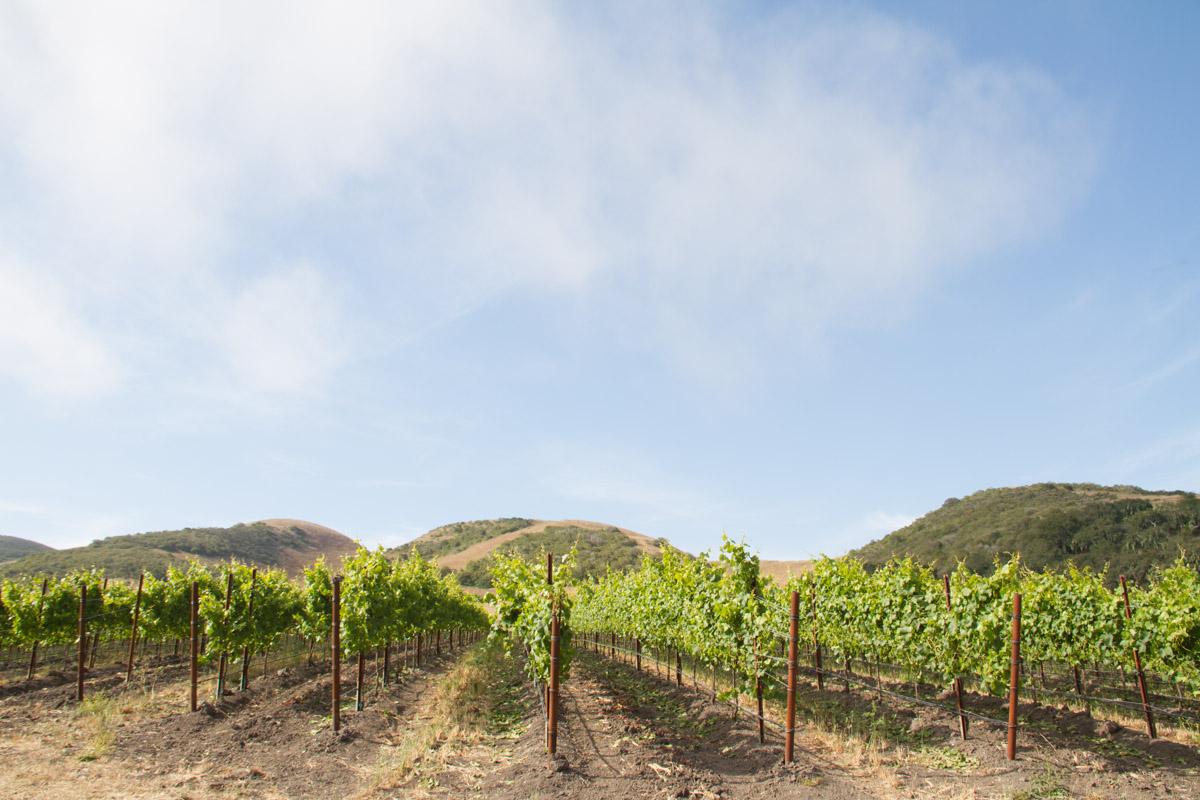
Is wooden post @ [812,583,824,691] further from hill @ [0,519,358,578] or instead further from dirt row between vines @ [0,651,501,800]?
hill @ [0,519,358,578]

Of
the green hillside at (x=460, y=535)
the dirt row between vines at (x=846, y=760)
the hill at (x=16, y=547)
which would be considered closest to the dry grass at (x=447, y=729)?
the dirt row between vines at (x=846, y=760)

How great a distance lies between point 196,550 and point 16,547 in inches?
1861

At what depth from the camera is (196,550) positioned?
7369 cm

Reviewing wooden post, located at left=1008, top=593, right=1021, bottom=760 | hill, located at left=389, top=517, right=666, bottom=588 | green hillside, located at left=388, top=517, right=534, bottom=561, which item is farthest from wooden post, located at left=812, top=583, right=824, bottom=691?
green hillside, located at left=388, top=517, right=534, bottom=561

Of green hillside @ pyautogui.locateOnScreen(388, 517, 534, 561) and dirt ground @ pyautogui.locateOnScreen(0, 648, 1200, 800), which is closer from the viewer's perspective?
dirt ground @ pyautogui.locateOnScreen(0, 648, 1200, 800)

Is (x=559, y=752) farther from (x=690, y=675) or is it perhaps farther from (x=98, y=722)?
(x=690, y=675)

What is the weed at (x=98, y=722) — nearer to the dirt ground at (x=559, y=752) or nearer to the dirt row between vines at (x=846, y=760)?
the dirt ground at (x=559, y=752)

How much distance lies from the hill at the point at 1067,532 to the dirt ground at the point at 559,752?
27.9m

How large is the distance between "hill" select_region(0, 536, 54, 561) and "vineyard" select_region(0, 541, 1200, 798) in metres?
93.2

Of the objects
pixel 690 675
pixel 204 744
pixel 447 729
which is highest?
pixel 204 744

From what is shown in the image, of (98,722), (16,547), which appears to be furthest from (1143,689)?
(16,547)

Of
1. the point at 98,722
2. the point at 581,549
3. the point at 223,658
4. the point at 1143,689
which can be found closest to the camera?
the point at 1143,689

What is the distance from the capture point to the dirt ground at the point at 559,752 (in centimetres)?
792

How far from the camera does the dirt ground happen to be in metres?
7.92
